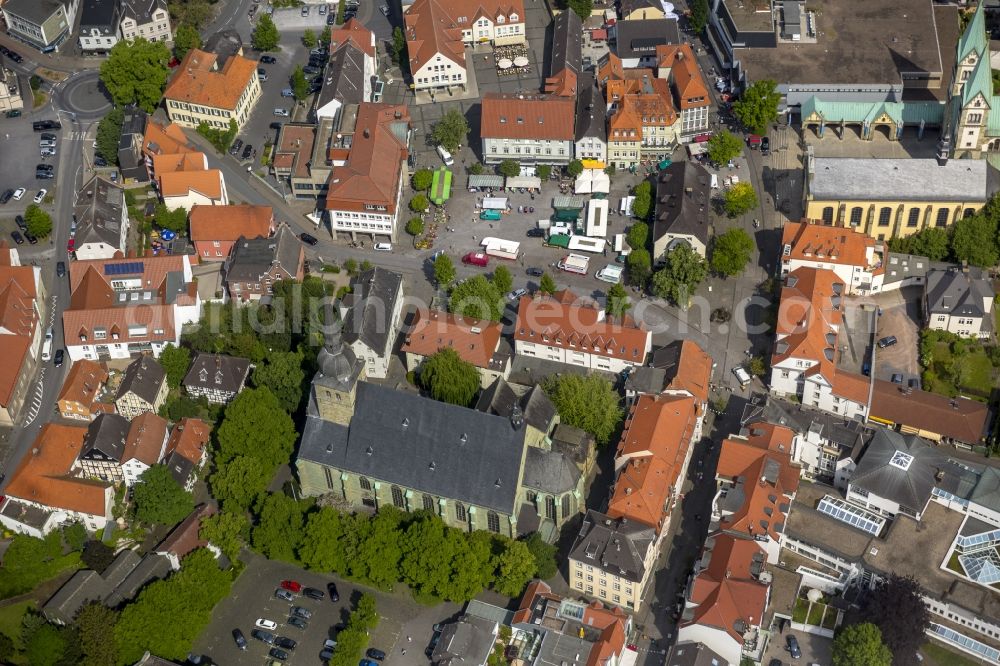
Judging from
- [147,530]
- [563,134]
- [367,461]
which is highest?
[563,134]

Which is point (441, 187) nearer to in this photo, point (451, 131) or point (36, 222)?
point (451, 131)

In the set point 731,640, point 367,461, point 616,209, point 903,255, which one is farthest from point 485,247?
point 731,640

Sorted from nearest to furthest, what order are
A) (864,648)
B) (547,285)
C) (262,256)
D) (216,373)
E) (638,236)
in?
(864,648), (216,373), (547,285), (262,256), (638,236)

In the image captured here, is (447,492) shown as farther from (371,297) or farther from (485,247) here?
(485,247)

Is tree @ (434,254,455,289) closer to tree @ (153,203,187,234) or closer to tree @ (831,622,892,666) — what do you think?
tree @ (153,203,187,234)

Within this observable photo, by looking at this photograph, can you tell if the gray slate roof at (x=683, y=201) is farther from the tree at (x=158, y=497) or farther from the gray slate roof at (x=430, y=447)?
the tree at (x=158, y=497)

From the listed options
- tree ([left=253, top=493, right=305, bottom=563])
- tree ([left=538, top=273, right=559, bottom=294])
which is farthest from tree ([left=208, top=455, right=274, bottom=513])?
tree ([left=538, top=273, right=559, bottom=294])

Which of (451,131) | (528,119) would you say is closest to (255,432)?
(451,131)
